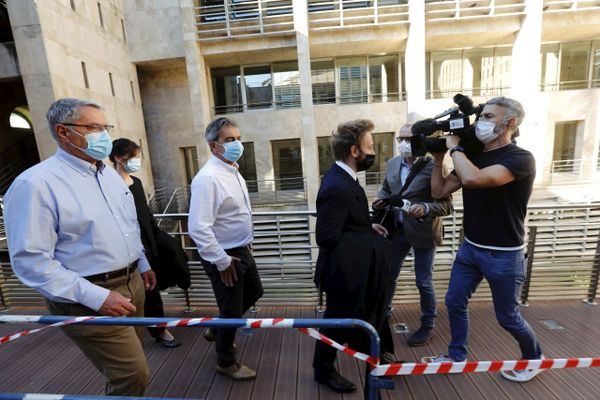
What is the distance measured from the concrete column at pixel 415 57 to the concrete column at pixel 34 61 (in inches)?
453

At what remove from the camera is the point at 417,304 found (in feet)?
11.5

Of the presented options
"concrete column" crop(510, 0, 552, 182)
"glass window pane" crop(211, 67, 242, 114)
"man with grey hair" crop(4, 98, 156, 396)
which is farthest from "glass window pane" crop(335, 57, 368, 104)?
"man with grey hair" crop(4, 98, 156, 396)

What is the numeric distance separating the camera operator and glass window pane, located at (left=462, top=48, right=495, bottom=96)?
41.9 ft

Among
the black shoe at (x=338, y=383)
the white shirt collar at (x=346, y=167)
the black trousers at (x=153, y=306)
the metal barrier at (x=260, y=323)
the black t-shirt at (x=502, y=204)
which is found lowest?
the black shoe at (x=338, y=383)

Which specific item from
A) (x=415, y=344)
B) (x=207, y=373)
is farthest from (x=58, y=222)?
(x=415, y=344)

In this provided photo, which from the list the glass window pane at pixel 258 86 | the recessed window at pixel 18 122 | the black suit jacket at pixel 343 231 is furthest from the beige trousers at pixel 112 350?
the recessed window at pixel 18 122

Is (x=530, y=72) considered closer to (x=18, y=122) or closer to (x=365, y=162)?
(x=365, y=162)

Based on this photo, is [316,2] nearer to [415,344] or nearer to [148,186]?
[148,186]


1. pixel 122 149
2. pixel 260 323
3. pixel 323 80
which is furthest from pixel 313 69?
pixel 260 323

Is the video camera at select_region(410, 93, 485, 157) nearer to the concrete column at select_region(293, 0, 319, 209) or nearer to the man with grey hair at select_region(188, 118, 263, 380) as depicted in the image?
the man with grey hair at select_region(188, 118, 263, 380)

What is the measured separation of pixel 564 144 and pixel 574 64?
10.8 feet

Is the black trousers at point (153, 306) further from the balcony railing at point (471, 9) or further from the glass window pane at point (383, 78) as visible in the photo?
the balcony railing at point (471, 9)

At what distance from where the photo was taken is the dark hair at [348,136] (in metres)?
2.03

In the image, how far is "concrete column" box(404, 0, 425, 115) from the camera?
10453 mm
